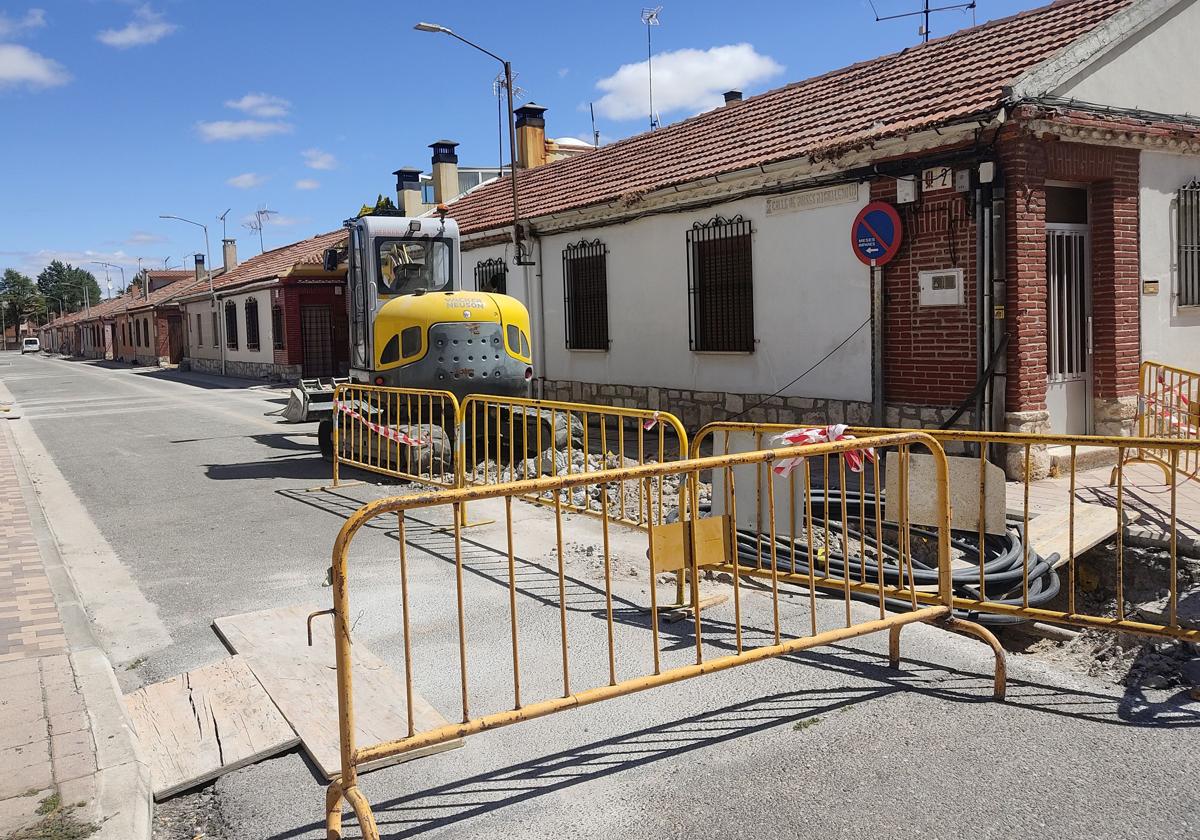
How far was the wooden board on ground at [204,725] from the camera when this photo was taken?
13.0 ft

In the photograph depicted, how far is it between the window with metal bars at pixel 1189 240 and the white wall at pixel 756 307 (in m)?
3.53

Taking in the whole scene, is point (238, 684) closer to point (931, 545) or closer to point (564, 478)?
point (564, 478)

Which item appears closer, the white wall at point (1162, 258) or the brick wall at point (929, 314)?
the brick wall at point (929, 314)

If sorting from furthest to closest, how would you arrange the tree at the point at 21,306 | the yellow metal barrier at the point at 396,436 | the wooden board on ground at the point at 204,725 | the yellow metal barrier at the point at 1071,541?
the tree at the point at 21,306
the yellow metal barrier at the point at 396,436
the yellow metal barrier at the point at 1071,541
the wooden board on ground at the point at 204,725

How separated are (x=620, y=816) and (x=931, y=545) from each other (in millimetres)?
4391

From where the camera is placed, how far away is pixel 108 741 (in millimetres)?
4008

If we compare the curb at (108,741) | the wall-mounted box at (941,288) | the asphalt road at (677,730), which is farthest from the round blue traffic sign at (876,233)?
the curb at (108,741)

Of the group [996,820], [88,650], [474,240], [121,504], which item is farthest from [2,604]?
[474,240]

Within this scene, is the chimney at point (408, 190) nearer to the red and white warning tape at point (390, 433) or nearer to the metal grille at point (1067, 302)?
the red and white warning tape at point (390, 433)

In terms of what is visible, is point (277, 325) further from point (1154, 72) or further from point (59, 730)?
point (59, 730)

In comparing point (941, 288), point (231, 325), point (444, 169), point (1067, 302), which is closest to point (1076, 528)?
point (941, 288)

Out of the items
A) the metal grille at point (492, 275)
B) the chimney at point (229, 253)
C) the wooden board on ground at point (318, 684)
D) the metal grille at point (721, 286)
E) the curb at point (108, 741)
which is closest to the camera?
the curb at point (108, 741)

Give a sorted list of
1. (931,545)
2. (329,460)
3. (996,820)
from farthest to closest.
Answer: (329,460), (931,545), (996,820)

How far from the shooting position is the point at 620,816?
347cm
